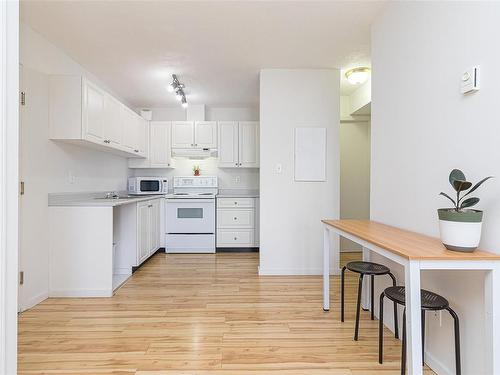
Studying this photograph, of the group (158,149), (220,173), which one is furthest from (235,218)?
(158,149)

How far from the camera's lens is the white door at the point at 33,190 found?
8.06 ft

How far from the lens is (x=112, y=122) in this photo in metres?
3.46

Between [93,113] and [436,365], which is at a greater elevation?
[93,113]

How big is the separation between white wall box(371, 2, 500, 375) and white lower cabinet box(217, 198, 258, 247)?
2.44 metres

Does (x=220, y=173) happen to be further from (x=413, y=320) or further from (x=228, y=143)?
(x=413, y=320)

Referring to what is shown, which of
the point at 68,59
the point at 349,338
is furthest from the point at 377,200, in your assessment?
the point at 68,59

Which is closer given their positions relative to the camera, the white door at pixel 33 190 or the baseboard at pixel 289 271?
the white door at pixel 33 190

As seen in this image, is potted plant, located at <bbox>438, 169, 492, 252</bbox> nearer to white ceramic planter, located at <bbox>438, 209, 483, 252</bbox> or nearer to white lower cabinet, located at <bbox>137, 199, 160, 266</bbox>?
white ceramic planter, located at <bbox>438, 209, 483, 252</bbox>

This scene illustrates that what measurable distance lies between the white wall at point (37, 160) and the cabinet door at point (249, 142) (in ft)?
8.06

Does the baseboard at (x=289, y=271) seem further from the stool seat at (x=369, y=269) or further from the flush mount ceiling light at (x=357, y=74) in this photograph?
the flush mount ceiling light at (x=357, y=74)

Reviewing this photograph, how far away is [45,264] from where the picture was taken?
8.91 ft

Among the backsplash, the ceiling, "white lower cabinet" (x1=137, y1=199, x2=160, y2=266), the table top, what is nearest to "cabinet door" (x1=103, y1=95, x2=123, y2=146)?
the ceiling

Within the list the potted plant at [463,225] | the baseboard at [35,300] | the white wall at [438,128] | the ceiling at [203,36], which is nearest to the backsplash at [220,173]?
the ceiling at [203,36]

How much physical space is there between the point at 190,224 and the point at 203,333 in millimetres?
2537
